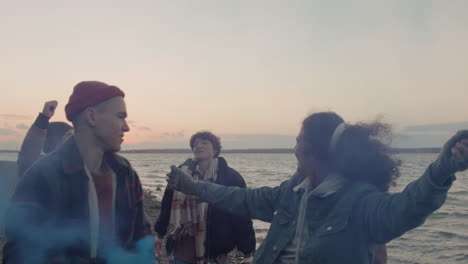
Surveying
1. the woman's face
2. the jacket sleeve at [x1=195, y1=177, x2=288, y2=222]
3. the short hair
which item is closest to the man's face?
the jacket sleeve at [x1=195, y1=177, x2=288, y2=222]

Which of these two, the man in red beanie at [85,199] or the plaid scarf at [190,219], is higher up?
the man in red beanie at [85,199]

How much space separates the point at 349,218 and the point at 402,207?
1.45ft

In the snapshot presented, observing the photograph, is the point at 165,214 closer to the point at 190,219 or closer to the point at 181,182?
the point at 190,219

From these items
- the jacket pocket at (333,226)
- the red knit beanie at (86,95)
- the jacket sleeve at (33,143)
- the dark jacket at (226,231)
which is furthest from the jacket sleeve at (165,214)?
the jacket pocket at (333,226)

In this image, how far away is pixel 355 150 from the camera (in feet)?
9.96

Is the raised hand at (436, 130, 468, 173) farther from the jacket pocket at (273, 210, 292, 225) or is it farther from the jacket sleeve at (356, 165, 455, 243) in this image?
the jacket pocket at (273, 210, 292, 225)

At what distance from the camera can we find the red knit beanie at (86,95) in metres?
2.77

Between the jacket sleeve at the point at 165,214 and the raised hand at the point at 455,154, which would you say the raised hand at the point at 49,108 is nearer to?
the jacket sleeve at the point at 165,214

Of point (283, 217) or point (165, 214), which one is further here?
point (165, 214)

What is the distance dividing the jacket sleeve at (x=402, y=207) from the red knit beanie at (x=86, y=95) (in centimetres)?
190

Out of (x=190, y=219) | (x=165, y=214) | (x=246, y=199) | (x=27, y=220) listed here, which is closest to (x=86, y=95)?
(x=27, y=220)

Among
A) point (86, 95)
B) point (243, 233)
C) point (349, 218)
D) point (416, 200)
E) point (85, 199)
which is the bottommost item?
point (243, 233)

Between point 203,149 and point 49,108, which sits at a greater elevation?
point 49,108

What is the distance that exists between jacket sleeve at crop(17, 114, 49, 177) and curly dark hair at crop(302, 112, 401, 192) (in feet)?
8.79
